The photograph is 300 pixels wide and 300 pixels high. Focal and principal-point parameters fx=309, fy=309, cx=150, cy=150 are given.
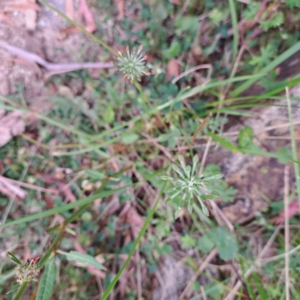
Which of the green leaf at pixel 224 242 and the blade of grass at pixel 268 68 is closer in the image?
the blade of grass at pixel 268 68

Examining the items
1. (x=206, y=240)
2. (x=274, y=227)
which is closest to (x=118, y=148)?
(x=206, y=240)

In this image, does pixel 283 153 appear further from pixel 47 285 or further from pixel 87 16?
pixel 87 16

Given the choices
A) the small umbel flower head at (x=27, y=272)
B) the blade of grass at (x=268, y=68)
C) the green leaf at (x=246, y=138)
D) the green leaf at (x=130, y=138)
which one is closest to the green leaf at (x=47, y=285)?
the small umbel flower head at (x=27, y=272)

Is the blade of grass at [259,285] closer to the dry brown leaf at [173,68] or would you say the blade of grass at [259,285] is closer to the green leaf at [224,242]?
the green leaf at [224,242]

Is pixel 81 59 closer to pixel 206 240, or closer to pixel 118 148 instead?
pixel 118 148

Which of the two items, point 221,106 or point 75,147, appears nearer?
point 221,106
